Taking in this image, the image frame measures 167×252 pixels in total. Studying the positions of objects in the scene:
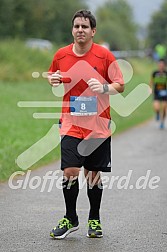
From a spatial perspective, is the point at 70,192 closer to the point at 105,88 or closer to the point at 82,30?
the point at 105,88

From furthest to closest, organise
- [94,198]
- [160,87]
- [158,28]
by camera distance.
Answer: [158,28], [160,87], [94,198]

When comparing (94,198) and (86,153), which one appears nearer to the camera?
(86,153)

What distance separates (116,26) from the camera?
8244cm

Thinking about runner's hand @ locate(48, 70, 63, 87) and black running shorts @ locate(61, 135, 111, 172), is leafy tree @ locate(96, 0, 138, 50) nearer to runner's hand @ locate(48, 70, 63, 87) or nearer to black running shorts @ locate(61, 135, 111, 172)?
black running shorts @ locate(61, 135, 111, 172)

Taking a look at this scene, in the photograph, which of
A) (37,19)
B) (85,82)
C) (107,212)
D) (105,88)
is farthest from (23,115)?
(37,19)

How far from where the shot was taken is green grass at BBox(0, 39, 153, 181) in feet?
45.0

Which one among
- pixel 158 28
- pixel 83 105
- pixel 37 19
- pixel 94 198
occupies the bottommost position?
pixel 94 198

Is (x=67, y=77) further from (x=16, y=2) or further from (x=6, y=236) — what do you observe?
(x=16, y=2)

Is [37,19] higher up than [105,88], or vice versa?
[37,19]

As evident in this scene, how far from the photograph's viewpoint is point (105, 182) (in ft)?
36.0

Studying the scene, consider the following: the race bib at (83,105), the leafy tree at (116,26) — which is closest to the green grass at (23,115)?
the race bib at (83,105)

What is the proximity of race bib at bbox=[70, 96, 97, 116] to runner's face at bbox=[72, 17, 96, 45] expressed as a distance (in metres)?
0.51

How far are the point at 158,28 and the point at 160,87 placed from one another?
7996 cm

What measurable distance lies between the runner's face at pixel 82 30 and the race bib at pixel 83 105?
1.68 feet
